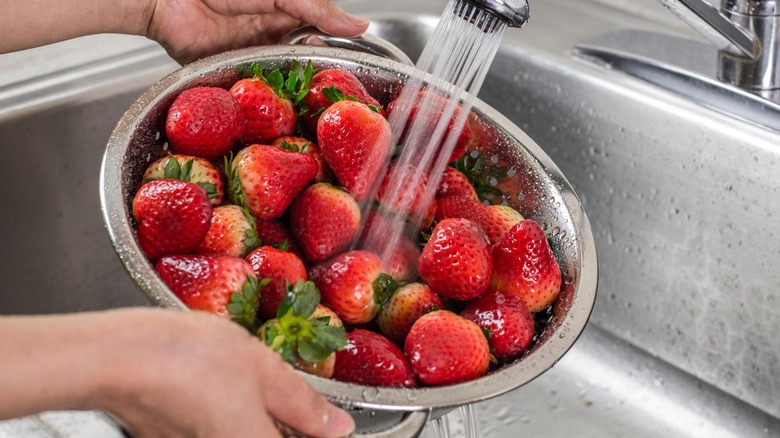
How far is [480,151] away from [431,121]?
6cm

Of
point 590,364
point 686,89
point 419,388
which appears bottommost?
point 590,364

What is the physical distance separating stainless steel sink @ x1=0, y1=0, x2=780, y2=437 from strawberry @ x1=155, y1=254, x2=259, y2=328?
1.33 ft

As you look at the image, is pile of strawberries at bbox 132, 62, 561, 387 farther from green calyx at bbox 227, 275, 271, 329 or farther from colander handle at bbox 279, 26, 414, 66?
colander handle at bbox 279, 26, 414, 66

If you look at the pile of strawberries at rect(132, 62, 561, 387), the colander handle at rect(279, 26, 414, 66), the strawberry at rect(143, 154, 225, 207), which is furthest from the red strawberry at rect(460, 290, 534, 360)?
the colander handle at rect(279, 26, 414, 66)

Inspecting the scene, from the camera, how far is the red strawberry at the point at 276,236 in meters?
0.69

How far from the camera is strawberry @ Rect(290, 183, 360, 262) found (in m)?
0.69

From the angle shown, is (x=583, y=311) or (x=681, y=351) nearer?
(x=583, y=311)

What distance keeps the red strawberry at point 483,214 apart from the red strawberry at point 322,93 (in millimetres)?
108

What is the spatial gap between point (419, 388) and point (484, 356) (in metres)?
0.06

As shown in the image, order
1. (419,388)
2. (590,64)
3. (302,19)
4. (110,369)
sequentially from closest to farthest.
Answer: (110,369) → (419,388) → (302,19) → (590,64)

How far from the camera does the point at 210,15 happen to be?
36.1 inches

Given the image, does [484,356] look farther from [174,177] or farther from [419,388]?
[174,177]

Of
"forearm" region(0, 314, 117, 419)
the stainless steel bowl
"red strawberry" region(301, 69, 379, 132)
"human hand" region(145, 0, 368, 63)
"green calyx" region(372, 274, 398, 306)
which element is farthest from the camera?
"human hand" region(145, 0, 368, 63)

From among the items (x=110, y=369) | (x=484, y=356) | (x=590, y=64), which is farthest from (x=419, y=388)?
(x=590, y=64)
